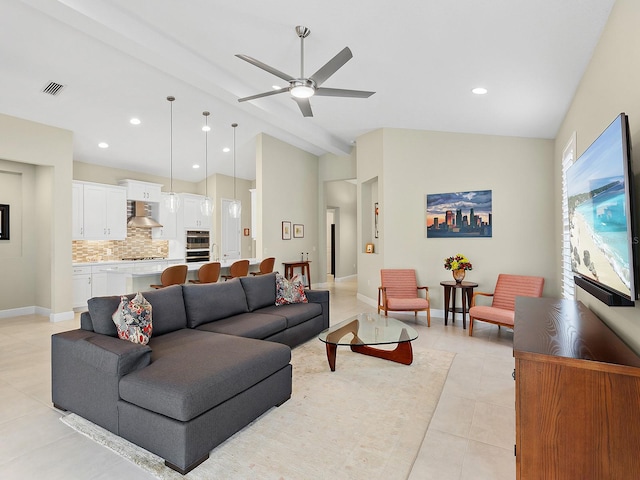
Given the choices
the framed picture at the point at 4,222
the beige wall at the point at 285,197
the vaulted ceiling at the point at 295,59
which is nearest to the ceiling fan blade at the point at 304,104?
the vaulted ceiling at the point at 295,59

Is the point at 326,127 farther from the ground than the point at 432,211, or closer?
farther from the ground

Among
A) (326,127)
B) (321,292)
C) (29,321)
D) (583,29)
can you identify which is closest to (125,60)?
(326,127)

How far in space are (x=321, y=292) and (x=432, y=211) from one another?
96.9 inches

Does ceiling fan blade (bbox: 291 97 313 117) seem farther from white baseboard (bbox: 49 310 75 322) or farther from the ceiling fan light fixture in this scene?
white baseboard (bbox: 49 310 75 322)

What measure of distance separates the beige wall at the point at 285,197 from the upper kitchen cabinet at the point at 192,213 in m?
2.40

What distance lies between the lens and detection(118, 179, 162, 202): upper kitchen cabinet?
25.0 feet

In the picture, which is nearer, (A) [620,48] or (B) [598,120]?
(A) [620,48]

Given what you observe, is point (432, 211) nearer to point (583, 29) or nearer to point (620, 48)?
point (583, 29)

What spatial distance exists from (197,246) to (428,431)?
304 inches

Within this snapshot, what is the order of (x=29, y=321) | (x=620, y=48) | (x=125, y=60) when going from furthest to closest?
(x=29, y=321) < (x=125, y=60) < (x=620, y=48)

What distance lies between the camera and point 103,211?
708 centimetres

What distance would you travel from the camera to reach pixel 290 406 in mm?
2775

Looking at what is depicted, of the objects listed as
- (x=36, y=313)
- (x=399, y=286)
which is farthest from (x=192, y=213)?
(x=399, y=286)

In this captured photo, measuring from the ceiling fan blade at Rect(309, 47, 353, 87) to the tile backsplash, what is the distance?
6294 mm
